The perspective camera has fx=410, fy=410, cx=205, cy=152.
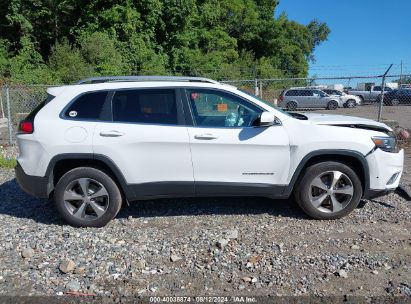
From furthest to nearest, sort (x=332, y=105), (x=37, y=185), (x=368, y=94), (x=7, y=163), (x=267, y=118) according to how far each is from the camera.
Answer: (x=368, y=94) < (x=332, y=105) < (x=7, y=163) < (x=37, y=185) < (x=267, y=118)

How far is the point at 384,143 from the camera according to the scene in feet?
16.2

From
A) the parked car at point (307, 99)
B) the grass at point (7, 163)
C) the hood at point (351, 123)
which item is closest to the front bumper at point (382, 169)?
the hood at point (351, 123)

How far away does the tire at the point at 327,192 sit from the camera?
489cm

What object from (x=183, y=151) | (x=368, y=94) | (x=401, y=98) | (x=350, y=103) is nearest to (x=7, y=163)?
(x=183, y=151)

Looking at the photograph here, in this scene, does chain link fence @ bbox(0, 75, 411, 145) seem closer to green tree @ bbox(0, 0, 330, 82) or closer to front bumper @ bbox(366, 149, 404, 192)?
front bumper @ bbox(366, 149, 404, 192)

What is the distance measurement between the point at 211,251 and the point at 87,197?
65.9 inches

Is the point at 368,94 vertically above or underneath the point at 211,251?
underneath

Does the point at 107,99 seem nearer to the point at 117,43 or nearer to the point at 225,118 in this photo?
the point at 225,118

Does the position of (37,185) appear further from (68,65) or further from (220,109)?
(68,65)

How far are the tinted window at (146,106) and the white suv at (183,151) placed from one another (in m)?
0.01

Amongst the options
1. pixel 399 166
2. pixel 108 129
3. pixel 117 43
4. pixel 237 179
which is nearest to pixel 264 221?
pixel 237 179

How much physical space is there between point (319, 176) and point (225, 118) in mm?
1321

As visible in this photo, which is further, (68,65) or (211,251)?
(68,65)

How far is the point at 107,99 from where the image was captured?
16.0 ft
